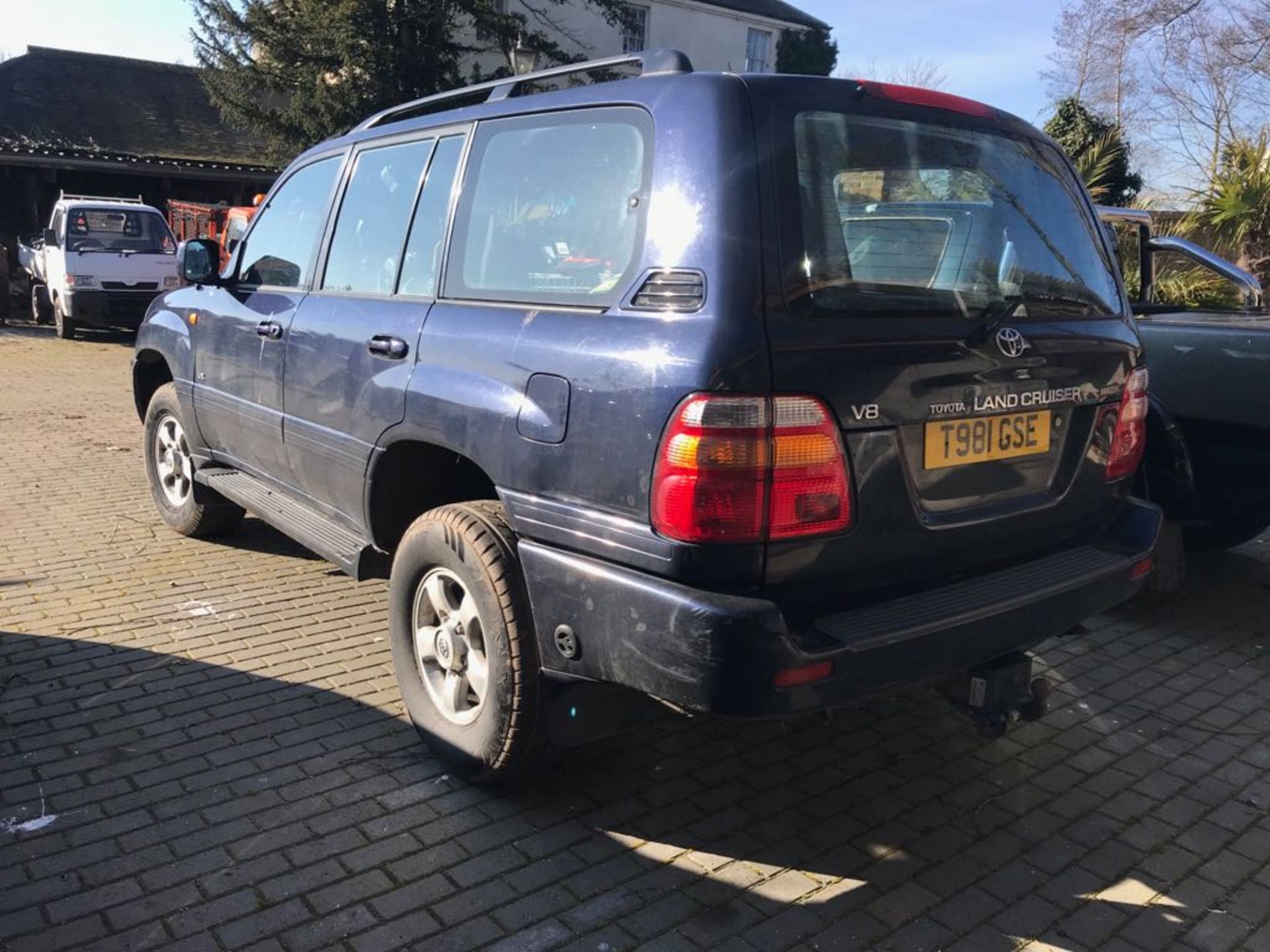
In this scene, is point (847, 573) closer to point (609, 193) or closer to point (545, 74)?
point (609, 193)

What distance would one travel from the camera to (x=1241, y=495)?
5.03 meters

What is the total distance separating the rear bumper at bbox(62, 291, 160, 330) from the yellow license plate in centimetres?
1548

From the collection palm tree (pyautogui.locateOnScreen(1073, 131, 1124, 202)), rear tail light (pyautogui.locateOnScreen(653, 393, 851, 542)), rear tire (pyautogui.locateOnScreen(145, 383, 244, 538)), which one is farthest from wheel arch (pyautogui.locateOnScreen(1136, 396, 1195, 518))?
palm tree (pyautogui.locateOnScreen(1073, 131, 1124, 202))

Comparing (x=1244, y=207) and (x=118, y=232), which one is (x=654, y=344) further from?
(x=118, y=232)

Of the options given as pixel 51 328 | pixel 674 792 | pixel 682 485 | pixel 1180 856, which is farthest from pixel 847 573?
pixel 51 328

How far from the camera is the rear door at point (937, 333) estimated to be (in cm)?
264

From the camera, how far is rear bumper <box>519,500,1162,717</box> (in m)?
2.47

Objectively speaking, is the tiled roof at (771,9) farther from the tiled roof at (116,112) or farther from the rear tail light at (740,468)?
the rear tail light at (740,468)

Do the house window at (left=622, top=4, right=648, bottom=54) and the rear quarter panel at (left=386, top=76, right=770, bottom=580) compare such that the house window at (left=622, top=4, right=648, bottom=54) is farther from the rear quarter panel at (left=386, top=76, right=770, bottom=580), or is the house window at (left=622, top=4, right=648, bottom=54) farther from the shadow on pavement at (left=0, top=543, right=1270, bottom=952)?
the rear quarter panel at (left=386, top=76, right=770, bottom=580)

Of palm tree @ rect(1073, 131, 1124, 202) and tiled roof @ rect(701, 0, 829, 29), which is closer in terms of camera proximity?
palm tree @ rect(1073, 131, 1124, 202)

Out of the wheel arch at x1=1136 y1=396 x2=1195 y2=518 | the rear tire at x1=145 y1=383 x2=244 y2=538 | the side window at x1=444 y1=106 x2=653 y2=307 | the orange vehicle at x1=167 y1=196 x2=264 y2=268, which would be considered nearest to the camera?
the side window at x1=444 y1=106 x2=653 y2=307

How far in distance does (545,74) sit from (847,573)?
1.78 meters

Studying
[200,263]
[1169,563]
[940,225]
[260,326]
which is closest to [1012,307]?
[940,225]

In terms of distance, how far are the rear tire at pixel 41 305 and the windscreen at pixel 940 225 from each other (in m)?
19.2
